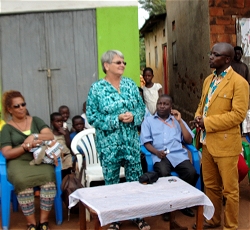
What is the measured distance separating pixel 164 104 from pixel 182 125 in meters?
0.34

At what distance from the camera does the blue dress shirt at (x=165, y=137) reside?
441cm

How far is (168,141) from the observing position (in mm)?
4461

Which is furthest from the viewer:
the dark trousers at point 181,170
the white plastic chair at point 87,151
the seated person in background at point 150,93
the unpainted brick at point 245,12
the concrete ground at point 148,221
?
the unpainted brick at point 245,12

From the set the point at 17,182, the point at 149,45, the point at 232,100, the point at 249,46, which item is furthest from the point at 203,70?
the point at 149,45

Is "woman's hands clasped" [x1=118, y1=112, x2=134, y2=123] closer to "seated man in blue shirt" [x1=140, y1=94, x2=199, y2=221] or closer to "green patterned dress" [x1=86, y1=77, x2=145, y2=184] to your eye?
"green patterned dress" [x1=86, y1=77, x2=145, y2=184]

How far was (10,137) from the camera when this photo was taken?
4059 mm

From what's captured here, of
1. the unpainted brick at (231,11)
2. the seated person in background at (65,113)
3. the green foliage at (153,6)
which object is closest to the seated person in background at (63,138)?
the seated person in background at (65,113)

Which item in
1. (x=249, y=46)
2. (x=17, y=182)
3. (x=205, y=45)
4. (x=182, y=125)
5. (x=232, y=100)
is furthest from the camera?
(x=205, y=45)

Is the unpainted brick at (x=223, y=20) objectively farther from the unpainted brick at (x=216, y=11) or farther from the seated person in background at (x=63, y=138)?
the seated person in background at (x=63, y=138)

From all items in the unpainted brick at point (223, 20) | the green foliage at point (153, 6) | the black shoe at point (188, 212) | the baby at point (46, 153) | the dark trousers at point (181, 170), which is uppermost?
the green foliage at point (153, 6)

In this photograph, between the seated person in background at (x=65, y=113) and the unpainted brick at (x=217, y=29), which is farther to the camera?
the unpainted brick at (x=217, y=29)

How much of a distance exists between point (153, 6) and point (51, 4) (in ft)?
60.0

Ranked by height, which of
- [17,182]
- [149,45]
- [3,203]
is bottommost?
[3,203]

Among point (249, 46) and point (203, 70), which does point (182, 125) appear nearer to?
point (249, 46)
